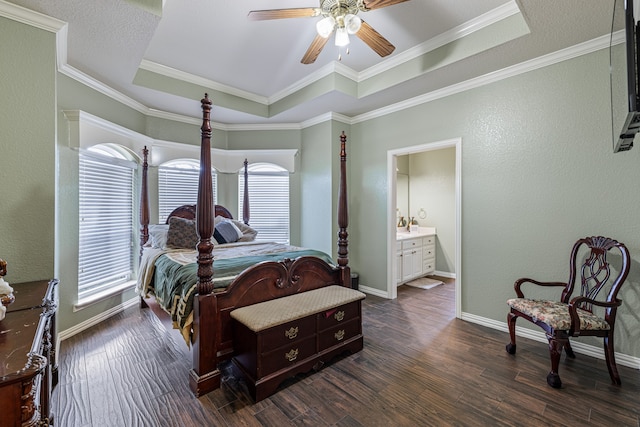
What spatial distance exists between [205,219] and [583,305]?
326 centimetres

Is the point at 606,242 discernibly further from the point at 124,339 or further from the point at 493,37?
the point at 124,339

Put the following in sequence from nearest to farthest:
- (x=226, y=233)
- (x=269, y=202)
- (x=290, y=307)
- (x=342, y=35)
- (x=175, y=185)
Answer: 1. (x=342, y=35)
2. (x=290, y=307)
3. (x=226, y=233)
4. (x=175, y=185)
5. (x=269, y=202)

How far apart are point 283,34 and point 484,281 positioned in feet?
11.1

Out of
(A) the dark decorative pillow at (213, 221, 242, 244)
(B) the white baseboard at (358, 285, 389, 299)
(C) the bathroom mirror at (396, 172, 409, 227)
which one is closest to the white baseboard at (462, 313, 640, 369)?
(B) the white baseboard at (358, 285, 389, 299)

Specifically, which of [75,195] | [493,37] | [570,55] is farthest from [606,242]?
[75,195]

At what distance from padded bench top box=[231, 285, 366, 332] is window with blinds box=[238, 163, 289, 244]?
231cm

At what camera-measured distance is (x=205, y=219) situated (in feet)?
6.84

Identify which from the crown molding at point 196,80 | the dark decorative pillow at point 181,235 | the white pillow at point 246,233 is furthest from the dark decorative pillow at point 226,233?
the crown molding at point 196,80

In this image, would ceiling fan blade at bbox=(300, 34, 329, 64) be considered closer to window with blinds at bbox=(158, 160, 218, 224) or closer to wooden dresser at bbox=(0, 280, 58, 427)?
window with blinds at bbox=(158, 160, 218, 224)

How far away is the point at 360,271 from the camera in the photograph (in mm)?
4473

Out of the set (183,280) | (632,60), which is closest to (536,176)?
(632,60)

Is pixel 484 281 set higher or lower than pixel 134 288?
higher

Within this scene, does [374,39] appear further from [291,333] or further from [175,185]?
[175,185]

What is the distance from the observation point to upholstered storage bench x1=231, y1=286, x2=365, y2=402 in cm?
200
